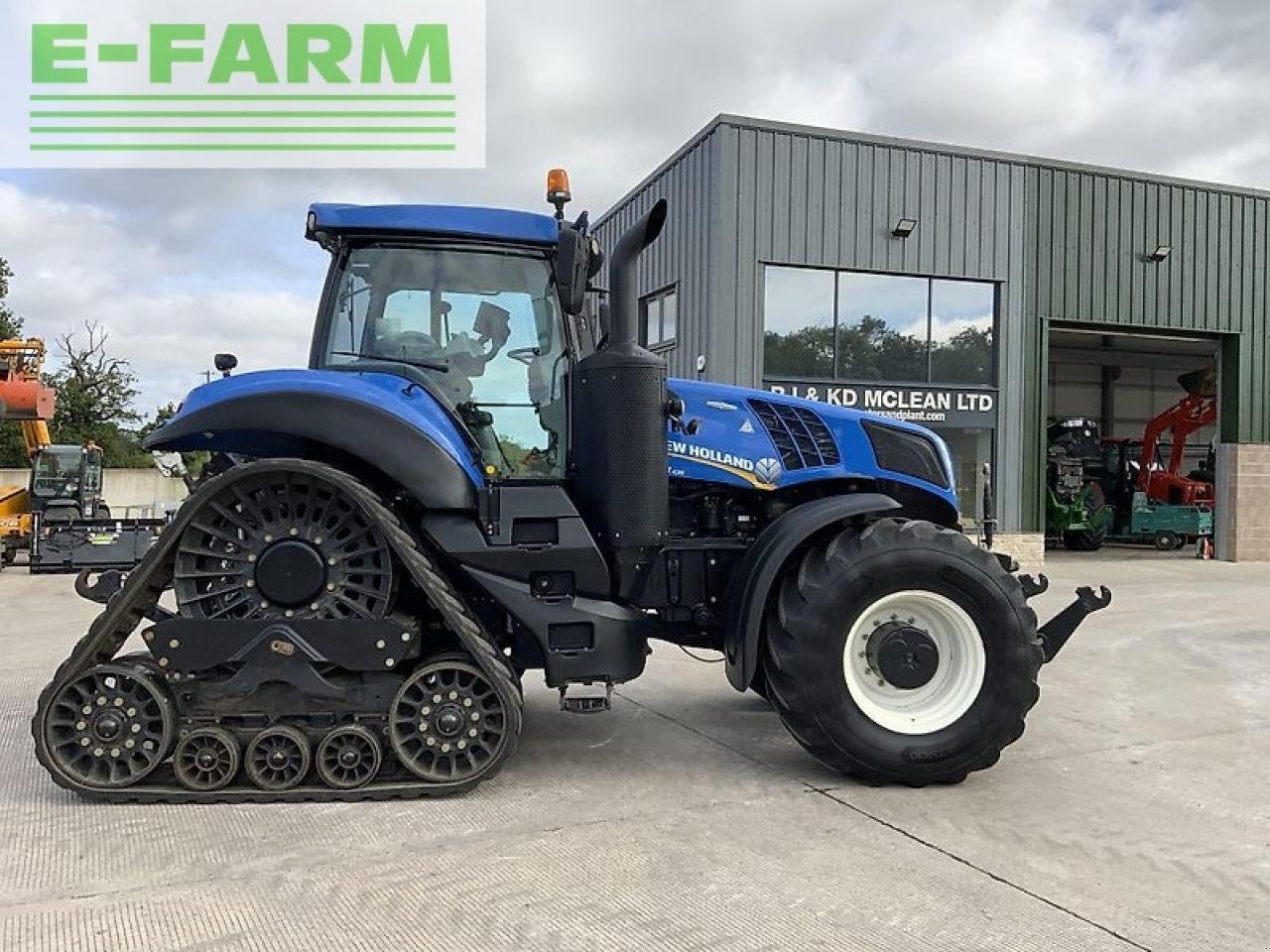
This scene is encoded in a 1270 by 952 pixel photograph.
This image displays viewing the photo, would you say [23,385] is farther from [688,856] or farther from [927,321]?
[688,856]

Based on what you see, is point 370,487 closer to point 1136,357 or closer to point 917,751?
point 917,751

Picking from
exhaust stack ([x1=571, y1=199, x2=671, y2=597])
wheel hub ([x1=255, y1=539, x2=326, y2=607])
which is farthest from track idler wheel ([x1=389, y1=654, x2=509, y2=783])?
exhaust stack ([x1=571, y1=199, x2=671, y2=597])

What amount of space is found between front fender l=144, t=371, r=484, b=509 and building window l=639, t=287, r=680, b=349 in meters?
10.7

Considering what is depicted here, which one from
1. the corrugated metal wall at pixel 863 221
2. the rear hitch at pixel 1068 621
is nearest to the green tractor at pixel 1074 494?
the corrugated metal wall at pixel 863 221

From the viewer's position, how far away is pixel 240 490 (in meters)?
4.36

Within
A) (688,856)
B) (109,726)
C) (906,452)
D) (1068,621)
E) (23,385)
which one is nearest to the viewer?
(688,856)

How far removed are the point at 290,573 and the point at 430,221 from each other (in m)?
1.72

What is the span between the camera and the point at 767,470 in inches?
199

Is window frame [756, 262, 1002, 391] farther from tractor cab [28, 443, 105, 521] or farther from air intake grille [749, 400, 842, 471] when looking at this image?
tractor cab [28, 443, 105, 521]

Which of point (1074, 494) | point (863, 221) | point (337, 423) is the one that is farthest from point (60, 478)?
point (1074, 494)

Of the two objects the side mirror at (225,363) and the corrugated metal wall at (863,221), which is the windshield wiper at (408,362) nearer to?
the side mirror at (225,363)

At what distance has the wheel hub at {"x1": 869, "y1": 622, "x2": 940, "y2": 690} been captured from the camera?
15.1ft

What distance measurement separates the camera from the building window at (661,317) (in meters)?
15.2

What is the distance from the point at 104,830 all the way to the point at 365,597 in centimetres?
132
